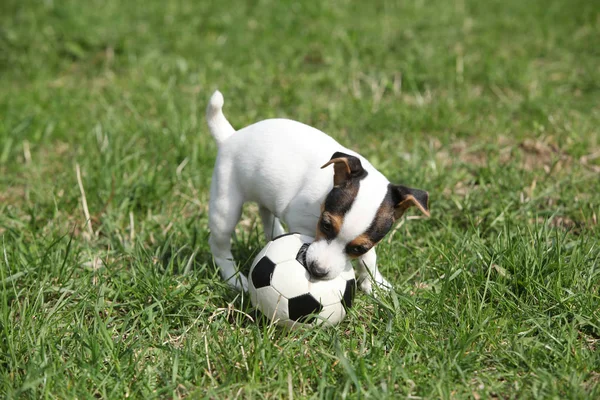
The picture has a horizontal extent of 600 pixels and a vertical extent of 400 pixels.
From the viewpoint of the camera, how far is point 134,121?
6.40 metres

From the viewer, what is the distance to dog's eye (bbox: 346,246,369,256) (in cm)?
349

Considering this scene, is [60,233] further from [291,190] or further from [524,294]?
[524,294]

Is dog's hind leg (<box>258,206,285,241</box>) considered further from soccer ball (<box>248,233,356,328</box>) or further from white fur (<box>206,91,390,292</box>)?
soccer ball (<box>248,233,356,328</box>)

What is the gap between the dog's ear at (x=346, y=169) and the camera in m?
3.44

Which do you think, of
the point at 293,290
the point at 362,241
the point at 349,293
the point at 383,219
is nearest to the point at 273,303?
the point at 293,290

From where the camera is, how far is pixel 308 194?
3.80 metres

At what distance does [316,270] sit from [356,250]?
24 cm

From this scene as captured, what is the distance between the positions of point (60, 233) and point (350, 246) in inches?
93.0

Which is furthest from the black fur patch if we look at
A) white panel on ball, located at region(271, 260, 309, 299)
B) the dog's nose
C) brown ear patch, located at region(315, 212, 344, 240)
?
white panel on ball, located at region(271, 260, 309, 299)

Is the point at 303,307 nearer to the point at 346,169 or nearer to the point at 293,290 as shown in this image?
the point at 293,290

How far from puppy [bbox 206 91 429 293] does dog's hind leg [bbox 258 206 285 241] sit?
14 millimetres

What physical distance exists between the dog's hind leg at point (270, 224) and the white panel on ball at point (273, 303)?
3.21 feet

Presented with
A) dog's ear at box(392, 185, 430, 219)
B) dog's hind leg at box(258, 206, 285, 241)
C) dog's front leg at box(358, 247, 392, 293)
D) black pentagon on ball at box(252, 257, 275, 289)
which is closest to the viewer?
dog's ear at box(392, 185, 430, 219)

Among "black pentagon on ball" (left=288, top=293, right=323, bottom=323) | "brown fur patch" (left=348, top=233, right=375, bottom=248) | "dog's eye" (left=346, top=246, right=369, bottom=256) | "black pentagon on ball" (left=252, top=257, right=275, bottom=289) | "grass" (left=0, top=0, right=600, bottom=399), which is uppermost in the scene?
"brown fur patch" (left=348, top=233, right=375, bottom=248)
